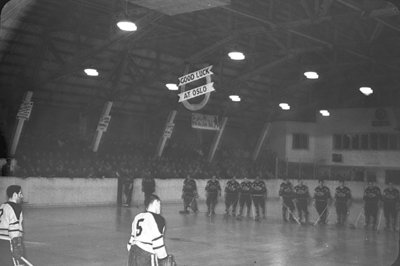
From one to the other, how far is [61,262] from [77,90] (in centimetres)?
1618

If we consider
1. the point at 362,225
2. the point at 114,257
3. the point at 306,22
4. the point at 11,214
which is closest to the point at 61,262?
the point at 114,257

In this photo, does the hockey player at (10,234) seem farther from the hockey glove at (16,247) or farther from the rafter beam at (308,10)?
the rafter beam at (308,10)

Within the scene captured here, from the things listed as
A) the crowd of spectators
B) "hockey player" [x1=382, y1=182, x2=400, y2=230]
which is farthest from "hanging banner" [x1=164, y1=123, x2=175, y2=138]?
"hockey player" [x1=382, y1=182, x2=400, y2=230]

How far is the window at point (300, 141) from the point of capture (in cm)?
2794

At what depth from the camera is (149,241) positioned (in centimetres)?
558

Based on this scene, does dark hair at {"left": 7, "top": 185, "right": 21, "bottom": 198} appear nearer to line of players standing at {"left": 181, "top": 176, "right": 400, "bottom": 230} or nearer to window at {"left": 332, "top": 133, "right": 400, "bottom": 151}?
line of players standing at {"left": 181, "top": 176, "right": 400, "bottom": 230}

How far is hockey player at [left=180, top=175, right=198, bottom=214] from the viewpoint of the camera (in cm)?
1906

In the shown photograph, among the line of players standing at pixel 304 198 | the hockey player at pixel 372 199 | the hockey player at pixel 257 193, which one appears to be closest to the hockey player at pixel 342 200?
the line of players standing at pixel 304 198

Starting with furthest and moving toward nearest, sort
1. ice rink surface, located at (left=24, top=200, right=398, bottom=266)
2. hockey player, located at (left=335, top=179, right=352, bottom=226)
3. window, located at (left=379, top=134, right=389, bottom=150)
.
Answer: window, located at (left=379, top=134, right=389, bottom=150)
hockey player, located at (left=335, top=179, right=352, bottom=226)
ice rink surface, located at (left=24, top=200, right=398, bottom=266)

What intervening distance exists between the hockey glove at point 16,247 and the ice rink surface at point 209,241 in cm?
325

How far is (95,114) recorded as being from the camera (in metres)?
26.5

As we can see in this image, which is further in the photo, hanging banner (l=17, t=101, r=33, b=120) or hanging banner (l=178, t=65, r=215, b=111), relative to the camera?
hanging banner (l=17, t=101, r=33, b=120)

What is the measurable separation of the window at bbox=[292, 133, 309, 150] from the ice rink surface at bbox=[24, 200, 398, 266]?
28.9 ft

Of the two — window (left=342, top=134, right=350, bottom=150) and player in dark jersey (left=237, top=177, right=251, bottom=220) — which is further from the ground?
window (left=342, top=134, right=350, bottom=150)
